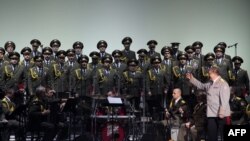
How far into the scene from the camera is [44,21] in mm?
16562

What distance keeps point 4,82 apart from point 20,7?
3859 mm

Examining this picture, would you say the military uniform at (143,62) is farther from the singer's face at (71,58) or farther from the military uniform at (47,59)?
the military uniform at (47,59)

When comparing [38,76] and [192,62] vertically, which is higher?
[192,62]

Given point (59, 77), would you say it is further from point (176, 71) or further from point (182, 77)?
point (182, 77)

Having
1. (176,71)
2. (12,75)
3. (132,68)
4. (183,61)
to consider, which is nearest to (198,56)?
(183,61)

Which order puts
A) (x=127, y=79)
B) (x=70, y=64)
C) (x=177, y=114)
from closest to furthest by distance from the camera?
(x=177, y=114), (x=127, y=79), (x=70, y=64)

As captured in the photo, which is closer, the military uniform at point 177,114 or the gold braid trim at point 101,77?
the military uniform at point 177,114

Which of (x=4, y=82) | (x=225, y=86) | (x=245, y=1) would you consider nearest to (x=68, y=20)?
(x=4, y=82)

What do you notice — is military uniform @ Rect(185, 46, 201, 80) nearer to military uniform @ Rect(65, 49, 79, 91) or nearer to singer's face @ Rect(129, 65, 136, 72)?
singer's face @ Rect(129, 65, 136, 72)

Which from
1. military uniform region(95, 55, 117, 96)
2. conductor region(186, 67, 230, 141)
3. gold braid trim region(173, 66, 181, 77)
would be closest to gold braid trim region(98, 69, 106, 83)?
military uniform region(95, 55, 117, 96)

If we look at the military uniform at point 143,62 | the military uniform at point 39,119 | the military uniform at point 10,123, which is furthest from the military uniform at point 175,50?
the military uniform at point 10,123

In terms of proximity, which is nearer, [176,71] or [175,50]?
[176,71]

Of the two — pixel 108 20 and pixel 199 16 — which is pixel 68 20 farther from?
pixel 199 16

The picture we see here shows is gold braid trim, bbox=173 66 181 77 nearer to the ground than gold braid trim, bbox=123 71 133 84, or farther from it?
farther from it
